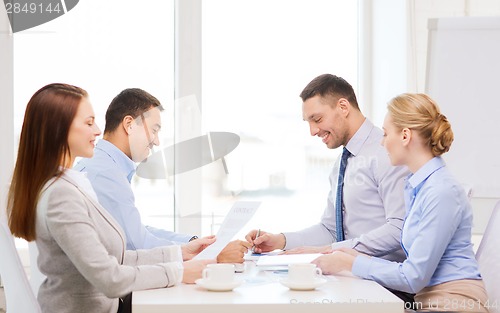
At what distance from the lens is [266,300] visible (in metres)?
1.83

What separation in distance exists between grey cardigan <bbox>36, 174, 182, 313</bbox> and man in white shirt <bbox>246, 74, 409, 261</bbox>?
0.81 meters

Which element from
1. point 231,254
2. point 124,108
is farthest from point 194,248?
point 124,108

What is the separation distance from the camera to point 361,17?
409 cm

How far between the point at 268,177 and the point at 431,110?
176cm

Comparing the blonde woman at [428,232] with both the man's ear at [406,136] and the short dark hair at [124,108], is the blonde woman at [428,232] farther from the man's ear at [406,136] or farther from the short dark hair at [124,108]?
the short dark hair at [124,108]

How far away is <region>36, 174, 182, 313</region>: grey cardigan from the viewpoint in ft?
6.10

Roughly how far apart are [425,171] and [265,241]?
2.57 ft

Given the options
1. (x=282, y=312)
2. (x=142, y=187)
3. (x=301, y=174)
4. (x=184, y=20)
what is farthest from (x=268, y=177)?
(x=282, y=312)

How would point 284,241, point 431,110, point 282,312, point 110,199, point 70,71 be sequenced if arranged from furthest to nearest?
point 70,71
point 284,241
point 110,199
point 431,110
point 282,312

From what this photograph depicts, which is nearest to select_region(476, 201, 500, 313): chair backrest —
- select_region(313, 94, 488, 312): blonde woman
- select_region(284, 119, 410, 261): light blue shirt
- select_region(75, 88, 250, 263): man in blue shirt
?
select_region(313, 94, 488, 312): blonde woman

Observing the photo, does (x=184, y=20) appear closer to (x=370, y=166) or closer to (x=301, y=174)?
(x=301, y=174)

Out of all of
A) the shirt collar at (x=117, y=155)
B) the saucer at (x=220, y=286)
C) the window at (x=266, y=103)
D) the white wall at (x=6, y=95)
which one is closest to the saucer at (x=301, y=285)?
the saucer at (x=220, y=286)

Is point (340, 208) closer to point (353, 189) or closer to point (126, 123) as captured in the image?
point (353, 189)

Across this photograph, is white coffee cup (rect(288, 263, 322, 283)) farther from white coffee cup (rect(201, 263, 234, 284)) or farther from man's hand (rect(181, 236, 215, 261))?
man's hand (rect(181, 236, 215, 261))
